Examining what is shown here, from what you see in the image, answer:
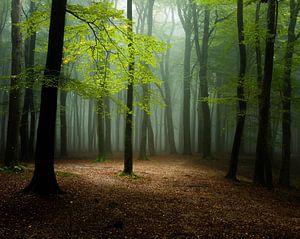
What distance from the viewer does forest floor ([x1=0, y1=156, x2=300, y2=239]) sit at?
5949 millimetres

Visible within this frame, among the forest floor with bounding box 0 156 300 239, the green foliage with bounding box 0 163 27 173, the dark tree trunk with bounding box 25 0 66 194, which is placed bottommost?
the forest floor with bounding box 0 156 300 239

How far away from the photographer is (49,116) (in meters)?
7.96

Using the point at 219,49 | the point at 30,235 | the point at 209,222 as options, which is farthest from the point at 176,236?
the point at 219,49

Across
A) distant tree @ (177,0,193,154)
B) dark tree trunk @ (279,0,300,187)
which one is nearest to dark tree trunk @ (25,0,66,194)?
dark tree trunk @ (279,0,300,187)

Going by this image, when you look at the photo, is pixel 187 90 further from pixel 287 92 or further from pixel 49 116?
pixel 49 116

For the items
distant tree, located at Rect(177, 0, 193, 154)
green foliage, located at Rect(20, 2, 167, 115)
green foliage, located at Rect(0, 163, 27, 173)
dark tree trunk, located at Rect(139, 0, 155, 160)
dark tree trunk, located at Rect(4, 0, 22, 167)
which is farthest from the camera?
distant tree, located at Rect(177, 0, 193, 154)

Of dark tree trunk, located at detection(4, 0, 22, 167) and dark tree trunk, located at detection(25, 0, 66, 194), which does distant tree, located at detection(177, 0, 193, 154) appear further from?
dark tree trunk, located at detection(25, 0, 66, 194)

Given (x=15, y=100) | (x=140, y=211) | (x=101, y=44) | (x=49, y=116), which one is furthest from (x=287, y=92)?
(x=15, y=100)

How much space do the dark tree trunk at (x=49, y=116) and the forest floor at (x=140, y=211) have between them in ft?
1.68

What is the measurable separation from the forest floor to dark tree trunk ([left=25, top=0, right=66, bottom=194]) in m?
0.51

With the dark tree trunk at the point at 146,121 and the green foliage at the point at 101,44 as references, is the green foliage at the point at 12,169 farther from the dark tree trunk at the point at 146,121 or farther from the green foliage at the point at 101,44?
the dark tree trunk at the point at 146,121

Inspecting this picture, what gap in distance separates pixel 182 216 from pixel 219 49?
24.7 metres

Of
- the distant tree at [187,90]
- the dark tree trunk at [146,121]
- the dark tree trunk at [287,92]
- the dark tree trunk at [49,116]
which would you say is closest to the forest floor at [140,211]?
the dark tree trunk at [49,116]

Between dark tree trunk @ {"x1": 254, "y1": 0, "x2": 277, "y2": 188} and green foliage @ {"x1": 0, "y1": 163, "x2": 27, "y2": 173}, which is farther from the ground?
dark tree trunk @ {"x1": 254, "y1": 0, "x2": 277, "y2": 188}
